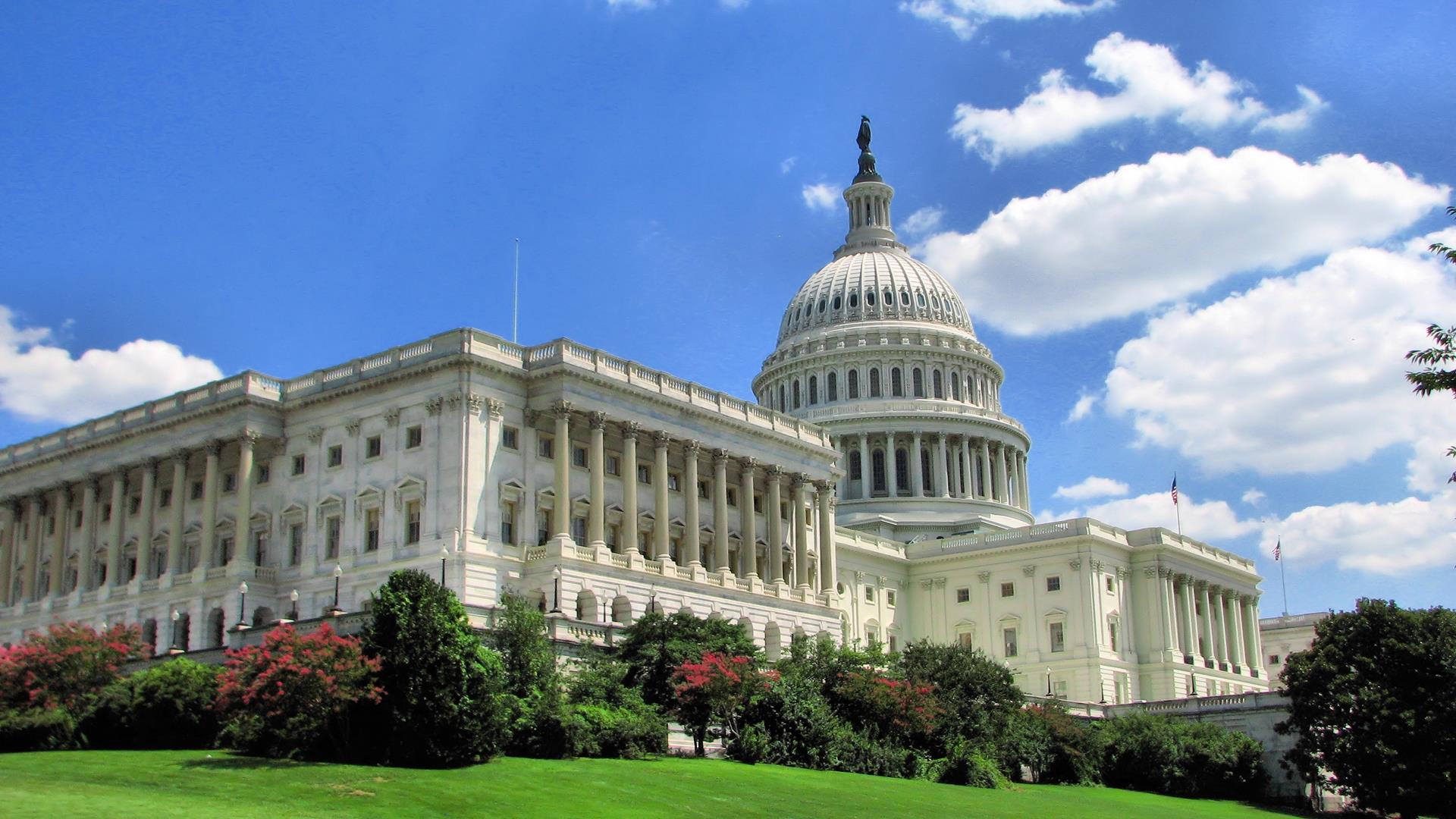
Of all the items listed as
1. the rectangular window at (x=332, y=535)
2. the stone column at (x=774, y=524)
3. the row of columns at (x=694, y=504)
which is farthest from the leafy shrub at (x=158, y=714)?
the stone column at (x=774, y=524)

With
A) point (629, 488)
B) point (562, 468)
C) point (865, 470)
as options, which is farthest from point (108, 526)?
point (865, 470)

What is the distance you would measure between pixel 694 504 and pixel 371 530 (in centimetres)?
1783

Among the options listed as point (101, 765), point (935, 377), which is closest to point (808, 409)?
point (935, 377)

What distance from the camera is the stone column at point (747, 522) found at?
90.7 m

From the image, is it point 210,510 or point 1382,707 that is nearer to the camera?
point 1382,707

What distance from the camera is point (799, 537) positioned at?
95250 mm

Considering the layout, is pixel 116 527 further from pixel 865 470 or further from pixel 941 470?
pixel 941 470

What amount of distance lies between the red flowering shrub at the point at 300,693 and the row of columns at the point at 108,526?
3201 centimetres

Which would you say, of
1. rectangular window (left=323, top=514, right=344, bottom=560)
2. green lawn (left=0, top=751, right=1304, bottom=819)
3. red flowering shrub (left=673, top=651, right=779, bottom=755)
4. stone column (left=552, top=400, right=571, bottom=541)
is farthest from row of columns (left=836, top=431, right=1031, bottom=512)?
green lawn (left=0, top=751, right=1304, bottom=819)

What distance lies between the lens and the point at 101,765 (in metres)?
44.9

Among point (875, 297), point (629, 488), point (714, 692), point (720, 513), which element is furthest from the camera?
point (875, 297)

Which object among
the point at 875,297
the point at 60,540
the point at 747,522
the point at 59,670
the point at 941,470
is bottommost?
the point at 59,670

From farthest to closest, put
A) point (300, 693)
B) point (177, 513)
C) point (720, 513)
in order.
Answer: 1. point (720, 513)
2. point (177, 513)
3. point (300, 693)

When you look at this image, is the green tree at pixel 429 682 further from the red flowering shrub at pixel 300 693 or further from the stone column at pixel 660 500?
the stone column at pixel 660 500
